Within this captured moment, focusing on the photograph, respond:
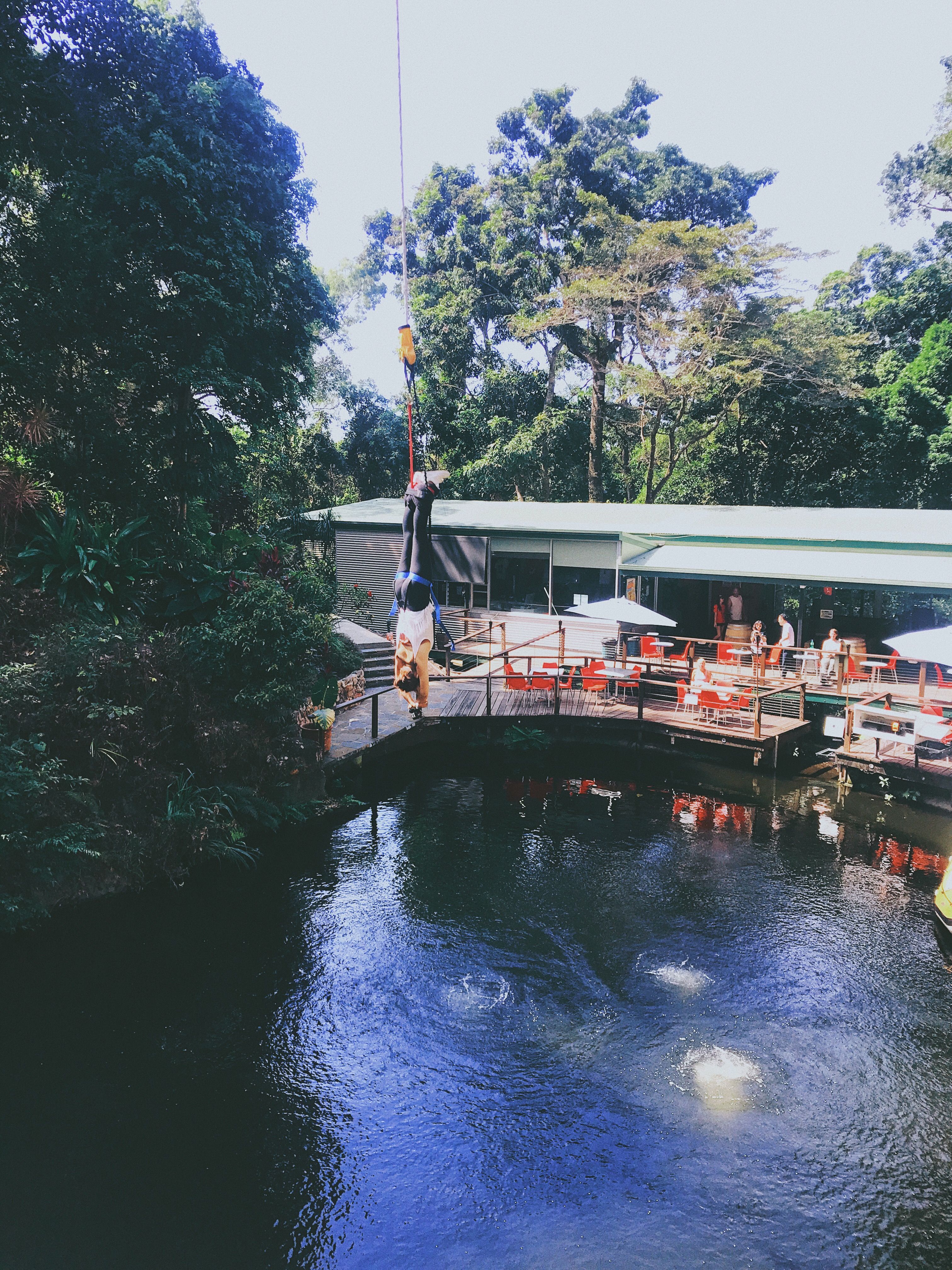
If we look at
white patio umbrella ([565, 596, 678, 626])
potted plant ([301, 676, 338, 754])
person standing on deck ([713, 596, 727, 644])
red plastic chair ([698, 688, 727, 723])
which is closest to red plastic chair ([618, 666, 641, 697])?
white patio umbrella ([565, 596, 678, 626])

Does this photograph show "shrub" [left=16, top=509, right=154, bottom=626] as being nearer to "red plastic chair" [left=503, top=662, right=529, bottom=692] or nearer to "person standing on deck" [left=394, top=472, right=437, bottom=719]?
"person standing on deck" [left=394, top=472, right=437, bottom=719]

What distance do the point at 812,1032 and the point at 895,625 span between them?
14.4m

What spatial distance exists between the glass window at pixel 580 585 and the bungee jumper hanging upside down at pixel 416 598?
12.1 m

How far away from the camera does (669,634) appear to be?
19750mm

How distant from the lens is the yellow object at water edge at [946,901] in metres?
9.05

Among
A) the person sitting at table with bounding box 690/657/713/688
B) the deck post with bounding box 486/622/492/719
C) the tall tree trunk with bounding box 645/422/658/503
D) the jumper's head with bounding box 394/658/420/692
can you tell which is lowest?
the deck post with bounding box 486/622/492/719

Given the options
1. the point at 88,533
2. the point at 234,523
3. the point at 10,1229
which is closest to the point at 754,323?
the point at 234,523

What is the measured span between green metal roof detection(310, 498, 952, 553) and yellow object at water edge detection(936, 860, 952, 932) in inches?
312

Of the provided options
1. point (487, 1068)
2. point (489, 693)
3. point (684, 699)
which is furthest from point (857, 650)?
point (487, 1068)

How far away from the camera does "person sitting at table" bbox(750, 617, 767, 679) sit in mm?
15898

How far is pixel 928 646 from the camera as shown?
12.4 meters

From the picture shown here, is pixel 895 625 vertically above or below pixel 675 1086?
above

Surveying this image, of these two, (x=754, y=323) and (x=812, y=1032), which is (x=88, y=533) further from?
(x=754, y=323)

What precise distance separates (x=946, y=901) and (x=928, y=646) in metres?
4.77
